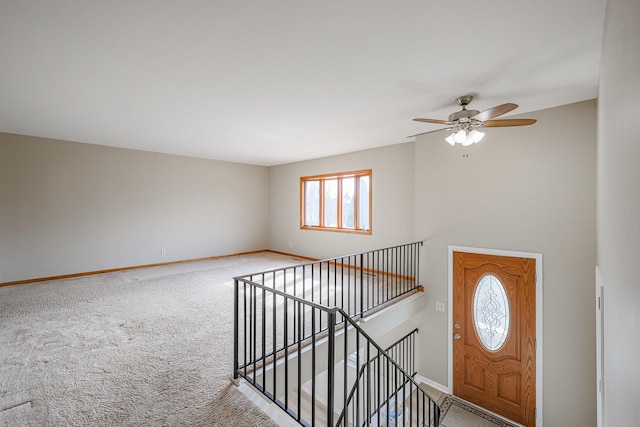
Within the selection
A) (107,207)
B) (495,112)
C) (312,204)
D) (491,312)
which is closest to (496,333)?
(491,312)

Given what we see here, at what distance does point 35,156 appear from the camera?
4.68 m

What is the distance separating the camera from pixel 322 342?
9.71ft

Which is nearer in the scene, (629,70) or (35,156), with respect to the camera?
(629,70)

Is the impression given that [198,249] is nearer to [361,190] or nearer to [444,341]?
[361,190]

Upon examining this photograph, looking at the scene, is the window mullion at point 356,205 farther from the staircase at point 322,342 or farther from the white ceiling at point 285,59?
the white ceiling at point 285,59

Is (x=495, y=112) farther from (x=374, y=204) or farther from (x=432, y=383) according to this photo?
(x=432, y=383)

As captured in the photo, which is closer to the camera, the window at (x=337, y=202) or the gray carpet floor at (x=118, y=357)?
the gray carpet floor at (x=118, y=357)

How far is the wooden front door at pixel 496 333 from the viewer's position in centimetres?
358

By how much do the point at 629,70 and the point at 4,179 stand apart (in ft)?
23.2

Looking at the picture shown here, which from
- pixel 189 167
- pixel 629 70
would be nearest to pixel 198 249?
pixel 189 167

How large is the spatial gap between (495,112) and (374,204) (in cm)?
330

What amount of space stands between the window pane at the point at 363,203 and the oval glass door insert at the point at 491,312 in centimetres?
239

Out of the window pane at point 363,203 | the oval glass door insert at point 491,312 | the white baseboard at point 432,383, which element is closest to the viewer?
the oval glass door insert at point 491,312

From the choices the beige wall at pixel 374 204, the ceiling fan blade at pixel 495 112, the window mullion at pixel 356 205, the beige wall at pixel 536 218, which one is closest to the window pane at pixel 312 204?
the beige wall at pixel 374 204
